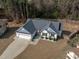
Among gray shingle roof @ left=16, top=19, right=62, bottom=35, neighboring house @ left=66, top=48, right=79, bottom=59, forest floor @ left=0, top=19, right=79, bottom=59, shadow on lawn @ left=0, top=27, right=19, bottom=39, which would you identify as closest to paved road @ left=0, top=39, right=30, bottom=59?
forest floor @ left=0, top=19, right=79, bottom=59

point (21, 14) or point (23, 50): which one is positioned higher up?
point (21, 14)

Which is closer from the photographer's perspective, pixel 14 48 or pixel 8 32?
pixel 14 48

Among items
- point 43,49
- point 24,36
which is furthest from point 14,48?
point 43,49

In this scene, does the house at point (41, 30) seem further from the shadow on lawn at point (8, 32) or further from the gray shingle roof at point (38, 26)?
the shadow on lawn at point (8, 32)

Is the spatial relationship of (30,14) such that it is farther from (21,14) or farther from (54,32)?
(54,32)

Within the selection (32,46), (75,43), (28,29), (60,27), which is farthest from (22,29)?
(75,43)

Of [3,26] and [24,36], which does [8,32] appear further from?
[24,36]
